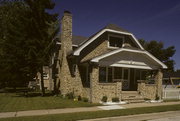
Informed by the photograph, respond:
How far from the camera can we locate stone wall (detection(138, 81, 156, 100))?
1453cm

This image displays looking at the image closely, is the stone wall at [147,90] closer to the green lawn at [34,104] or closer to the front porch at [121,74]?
the front porch at [121,74]

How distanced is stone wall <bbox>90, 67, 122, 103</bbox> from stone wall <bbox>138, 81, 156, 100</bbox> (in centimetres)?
288

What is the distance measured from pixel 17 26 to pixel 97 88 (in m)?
10.9

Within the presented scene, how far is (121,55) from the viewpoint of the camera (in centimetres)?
1444

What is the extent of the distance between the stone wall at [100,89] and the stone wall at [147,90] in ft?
9.46

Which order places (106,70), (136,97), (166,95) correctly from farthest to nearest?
(166,95) → (106,70) → (136,97)

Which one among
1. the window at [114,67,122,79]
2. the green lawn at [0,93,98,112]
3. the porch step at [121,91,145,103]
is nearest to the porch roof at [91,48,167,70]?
the window at [114,67,122,79]

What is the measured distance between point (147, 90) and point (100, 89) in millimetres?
5336

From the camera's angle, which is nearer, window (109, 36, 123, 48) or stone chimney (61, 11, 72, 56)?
stone chimney (61, 11, 72, 56)

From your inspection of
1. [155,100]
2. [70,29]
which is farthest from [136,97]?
[70,29]

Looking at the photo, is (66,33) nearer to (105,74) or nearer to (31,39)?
(31,39)

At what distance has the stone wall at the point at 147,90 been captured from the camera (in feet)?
47.7

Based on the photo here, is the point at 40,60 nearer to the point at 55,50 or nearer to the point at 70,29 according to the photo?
the point at 70,29

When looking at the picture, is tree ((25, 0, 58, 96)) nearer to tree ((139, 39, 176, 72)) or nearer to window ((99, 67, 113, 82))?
window ((99, 67, 113, 82))
